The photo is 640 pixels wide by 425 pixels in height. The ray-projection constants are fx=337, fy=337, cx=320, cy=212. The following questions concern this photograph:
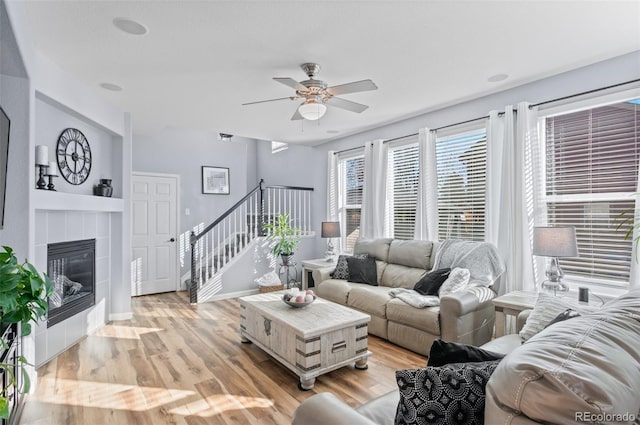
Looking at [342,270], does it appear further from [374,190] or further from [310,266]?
[374,190]

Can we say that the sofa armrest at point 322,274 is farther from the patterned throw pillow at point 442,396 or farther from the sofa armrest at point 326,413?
the patterned throw pillow at point 442,396

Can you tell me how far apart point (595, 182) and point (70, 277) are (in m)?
5.26

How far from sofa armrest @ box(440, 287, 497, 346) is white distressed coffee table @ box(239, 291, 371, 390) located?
707mm

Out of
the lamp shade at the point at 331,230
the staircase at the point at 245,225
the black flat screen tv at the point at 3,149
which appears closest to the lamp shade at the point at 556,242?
the lamp shade at the point at 331,230

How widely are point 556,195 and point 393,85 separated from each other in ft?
6.38

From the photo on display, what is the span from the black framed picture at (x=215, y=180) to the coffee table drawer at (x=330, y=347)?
4.74m

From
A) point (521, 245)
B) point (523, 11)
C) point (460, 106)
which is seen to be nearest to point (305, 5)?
point (523, 11)

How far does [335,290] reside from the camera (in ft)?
14.0

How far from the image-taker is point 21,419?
225 centimetres

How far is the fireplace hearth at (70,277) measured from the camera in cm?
329

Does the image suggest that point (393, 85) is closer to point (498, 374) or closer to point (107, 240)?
point (498, 374)

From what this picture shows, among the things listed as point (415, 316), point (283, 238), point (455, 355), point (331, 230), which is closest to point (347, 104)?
point (415, 316)

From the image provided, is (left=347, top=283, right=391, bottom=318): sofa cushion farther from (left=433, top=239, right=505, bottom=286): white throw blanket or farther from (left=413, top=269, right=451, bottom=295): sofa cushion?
(left=433, top=239, right=505, bottom=286): white throw blanket

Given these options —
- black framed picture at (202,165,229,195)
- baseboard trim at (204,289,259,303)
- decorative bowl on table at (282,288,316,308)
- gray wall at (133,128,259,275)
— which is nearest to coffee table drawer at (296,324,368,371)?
decorative bowl on table at (282,288,316,308)
